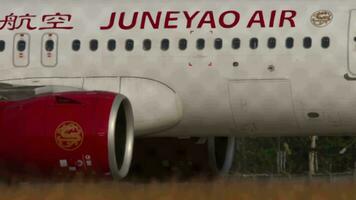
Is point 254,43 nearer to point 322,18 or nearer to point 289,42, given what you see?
point 289,42

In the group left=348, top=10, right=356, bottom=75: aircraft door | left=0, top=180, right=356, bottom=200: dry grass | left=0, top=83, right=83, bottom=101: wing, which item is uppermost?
left=348, top=10, right=356, bottom=75: aircraft door

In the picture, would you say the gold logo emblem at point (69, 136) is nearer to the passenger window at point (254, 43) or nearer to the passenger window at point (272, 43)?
the passenger window at point (254, 43)

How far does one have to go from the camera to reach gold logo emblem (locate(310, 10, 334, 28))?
13.8m

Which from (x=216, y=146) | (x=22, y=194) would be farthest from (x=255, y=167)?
(x=22, y=194)

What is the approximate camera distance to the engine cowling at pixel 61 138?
40.0 feet

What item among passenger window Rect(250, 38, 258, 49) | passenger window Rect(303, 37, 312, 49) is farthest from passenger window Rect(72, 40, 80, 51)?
passenger window Rect(303, 37, 312, 49)

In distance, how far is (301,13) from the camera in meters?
13.9

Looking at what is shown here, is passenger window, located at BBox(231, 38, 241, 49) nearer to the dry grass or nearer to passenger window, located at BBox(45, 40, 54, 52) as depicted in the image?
passenger window, located at BBox(45, 40, 54, 52)

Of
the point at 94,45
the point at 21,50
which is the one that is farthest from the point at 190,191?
the point at 21,50

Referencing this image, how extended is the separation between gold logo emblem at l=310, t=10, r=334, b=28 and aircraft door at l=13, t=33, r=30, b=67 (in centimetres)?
404

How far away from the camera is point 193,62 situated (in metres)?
14.0

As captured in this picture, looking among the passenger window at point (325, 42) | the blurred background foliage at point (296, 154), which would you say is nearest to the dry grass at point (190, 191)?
the passenger window at point (325, 42)

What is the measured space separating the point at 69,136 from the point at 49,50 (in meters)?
2.54

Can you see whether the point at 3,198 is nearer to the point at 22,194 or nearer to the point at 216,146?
the point at 22,194
